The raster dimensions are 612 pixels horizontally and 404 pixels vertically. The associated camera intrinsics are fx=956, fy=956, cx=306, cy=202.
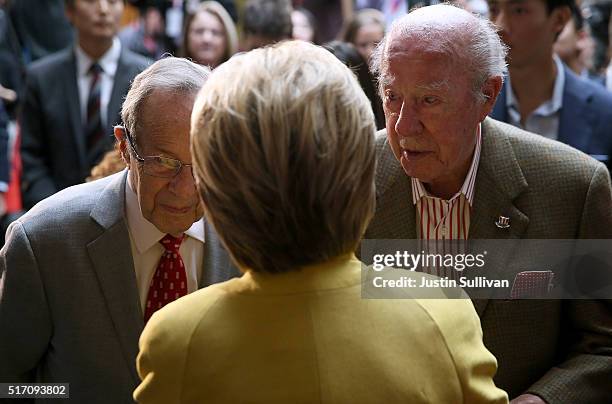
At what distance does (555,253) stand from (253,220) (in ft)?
4.36

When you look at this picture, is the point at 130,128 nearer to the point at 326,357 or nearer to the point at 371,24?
the point at 326,357

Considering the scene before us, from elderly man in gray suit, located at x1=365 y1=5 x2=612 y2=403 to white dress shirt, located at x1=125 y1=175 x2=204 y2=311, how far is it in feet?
1.70

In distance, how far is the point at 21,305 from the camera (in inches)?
94.7

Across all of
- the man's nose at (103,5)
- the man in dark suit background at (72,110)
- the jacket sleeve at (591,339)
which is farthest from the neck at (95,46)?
the jacket sleeve at (591,339)

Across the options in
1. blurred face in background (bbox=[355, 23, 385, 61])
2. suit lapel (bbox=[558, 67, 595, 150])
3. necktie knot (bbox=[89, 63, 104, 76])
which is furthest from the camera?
blurred face in background (bbox=[355, 23, 385, 61])

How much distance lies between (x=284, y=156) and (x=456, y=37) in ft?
3.97

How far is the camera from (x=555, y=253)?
2.64m

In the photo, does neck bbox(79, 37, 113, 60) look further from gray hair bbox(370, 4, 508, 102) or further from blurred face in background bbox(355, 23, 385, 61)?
gray hair bbox(370, 4, 508, 102)

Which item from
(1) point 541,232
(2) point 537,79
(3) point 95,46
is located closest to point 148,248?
(1) point 541,232

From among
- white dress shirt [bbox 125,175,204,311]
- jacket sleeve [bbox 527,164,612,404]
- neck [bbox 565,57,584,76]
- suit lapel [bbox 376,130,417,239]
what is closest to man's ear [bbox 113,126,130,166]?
white dress shirt [bbox 125,175,204,311]

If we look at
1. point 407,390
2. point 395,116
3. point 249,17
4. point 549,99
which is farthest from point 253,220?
point 249,17

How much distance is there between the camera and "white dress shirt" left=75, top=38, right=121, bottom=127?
5422mm

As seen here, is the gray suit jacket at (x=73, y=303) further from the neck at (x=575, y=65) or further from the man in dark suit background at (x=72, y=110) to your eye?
the neck at (x=575, y=65)

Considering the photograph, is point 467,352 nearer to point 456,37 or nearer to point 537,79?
point 456,37
